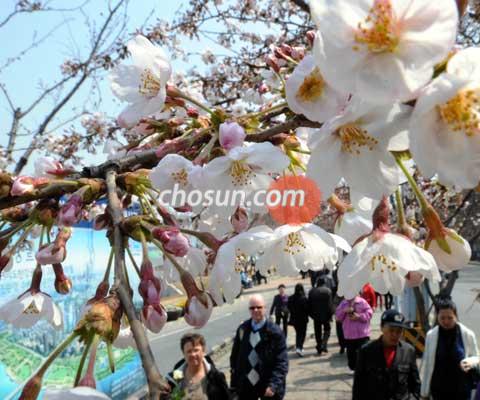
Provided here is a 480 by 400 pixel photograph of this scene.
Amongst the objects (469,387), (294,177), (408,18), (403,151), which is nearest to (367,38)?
(408,18)

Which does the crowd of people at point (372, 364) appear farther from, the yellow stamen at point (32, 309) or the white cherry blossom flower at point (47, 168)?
the white cherry blossom flower at point (47, 168)

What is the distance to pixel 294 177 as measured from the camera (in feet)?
3.46

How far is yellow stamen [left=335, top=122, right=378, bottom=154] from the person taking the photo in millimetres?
734

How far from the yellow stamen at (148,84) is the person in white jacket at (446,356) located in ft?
14.0

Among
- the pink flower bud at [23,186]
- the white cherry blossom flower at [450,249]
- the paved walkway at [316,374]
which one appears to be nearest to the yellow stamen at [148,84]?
the pink flower bud at [23,186]

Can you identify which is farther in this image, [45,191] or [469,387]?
[469,387]

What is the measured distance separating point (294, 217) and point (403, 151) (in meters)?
0.40

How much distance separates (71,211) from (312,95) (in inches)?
19.5

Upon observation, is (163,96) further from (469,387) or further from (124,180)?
(469,387)

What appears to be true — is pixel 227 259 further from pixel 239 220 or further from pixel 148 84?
pixel 148 84

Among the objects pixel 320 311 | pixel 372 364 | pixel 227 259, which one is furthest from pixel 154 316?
pixel 320 311

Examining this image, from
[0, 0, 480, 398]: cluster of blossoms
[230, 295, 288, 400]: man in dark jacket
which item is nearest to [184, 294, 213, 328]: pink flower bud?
[0, 0, 480, 398]: cluster of blossoms

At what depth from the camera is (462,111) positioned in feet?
2.20

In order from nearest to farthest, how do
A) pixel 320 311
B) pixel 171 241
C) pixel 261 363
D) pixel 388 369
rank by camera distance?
pixel 171 241 → pixel 388 369 → pixel 261 363 → pixel 320 311
